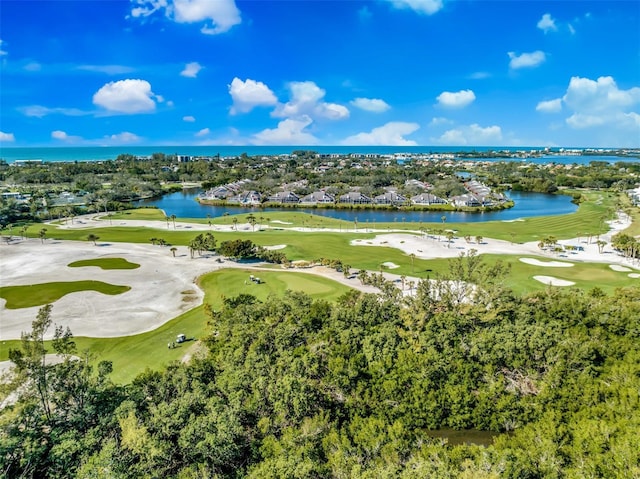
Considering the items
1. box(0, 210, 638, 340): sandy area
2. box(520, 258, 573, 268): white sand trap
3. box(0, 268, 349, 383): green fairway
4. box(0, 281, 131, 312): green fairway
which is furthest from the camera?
box(520, 258, 573, 268): white sand trap

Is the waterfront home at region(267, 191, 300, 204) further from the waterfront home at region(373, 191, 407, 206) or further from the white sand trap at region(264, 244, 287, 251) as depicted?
the white sand trap at region(264, 244, 287, 251)

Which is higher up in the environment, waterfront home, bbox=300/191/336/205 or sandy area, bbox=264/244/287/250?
waterfront home, bbox=300/191/336/205

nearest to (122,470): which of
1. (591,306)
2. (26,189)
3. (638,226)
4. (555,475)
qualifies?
(555,475)

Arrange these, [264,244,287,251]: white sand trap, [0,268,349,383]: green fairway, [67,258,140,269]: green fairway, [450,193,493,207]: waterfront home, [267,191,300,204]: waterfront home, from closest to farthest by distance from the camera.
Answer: [0,268,349,383]: green fairway → [67,258,140,269]: green fairway → [264,244,287,251]: white sand trap → [450,193,493,207]: waterfront home → [267,191,300,204]: waterfront home

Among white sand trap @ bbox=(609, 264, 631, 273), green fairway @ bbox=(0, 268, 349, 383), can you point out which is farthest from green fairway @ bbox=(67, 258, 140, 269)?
white sand trap @ bbox=(609, 264, 631, 273)

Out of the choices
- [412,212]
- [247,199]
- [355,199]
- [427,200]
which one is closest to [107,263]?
[247,199]

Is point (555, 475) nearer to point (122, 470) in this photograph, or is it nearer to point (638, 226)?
point (122, 470)

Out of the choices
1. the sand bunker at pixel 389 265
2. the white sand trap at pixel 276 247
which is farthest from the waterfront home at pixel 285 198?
the sand bunker at pixel 389 265
